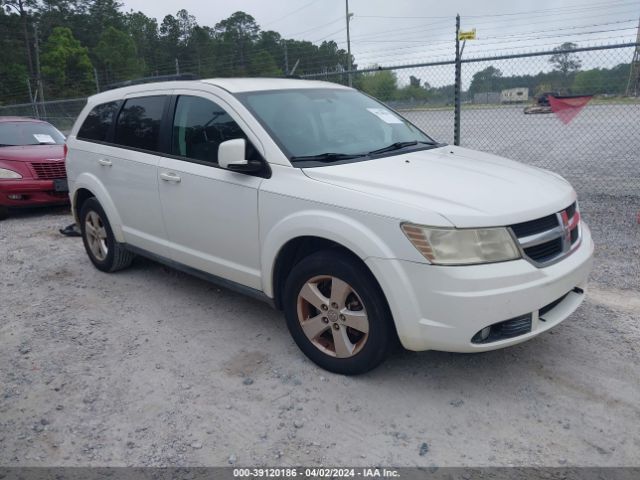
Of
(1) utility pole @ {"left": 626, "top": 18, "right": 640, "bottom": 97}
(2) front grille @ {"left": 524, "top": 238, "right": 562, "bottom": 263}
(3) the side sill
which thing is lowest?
(3) the side sill

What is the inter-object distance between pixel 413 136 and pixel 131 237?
8.67ft

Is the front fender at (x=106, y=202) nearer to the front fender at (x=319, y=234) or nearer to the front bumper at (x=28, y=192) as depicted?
the front fender at (x=319, y=234)

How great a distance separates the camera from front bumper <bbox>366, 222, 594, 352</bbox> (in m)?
2.79

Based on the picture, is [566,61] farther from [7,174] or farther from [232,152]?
[7,174]

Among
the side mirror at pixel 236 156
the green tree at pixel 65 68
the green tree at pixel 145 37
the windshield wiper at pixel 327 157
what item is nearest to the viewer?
the side mirror at pixel 236 156

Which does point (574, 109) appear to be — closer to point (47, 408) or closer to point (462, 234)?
point (462, 234)

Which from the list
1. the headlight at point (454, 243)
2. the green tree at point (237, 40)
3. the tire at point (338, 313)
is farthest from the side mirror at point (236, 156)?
the green tree at point (237, 40)

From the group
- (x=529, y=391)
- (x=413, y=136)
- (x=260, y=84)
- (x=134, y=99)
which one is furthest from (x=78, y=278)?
(x=529, y=391)

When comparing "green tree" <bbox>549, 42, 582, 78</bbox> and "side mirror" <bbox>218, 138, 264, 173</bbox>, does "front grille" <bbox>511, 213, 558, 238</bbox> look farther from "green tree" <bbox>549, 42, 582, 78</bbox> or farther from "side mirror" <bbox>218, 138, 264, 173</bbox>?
"green tree" <bbox>549, 42, 582, 78</bbox>

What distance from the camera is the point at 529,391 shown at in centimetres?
315

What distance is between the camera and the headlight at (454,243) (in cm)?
281

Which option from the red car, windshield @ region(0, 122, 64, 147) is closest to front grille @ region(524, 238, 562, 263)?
the red car

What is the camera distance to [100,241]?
17.9 ft

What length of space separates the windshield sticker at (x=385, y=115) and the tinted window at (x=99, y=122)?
7.96 feet
